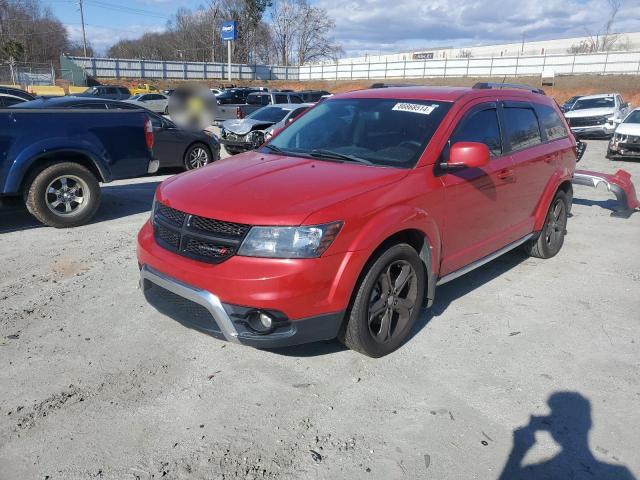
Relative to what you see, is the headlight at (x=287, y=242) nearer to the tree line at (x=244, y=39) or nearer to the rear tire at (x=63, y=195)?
the rear tire at (x=63, y=195)

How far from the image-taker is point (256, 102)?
22.8 m

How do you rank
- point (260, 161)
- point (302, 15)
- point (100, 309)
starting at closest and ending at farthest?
point (260, 161), point (100, 309), point (302, 15)

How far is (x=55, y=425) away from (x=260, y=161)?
2.24 meters

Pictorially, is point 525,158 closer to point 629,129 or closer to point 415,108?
point 415,108

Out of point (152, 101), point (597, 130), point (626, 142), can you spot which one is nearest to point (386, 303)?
point (626, 142)

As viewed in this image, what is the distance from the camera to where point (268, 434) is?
285 centimetres

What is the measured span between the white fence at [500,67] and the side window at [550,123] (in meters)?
46.9

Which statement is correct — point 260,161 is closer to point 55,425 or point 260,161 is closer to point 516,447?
point 55,425

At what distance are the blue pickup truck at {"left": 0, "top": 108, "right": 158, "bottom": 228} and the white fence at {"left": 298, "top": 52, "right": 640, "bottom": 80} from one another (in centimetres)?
4811

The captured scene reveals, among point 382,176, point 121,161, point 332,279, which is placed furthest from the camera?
point 121,161

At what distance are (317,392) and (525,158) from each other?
306 centimetres

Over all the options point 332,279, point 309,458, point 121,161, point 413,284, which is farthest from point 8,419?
point 121,161

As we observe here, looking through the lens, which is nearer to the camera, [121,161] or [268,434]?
[268,434]

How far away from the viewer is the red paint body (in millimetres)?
3000
